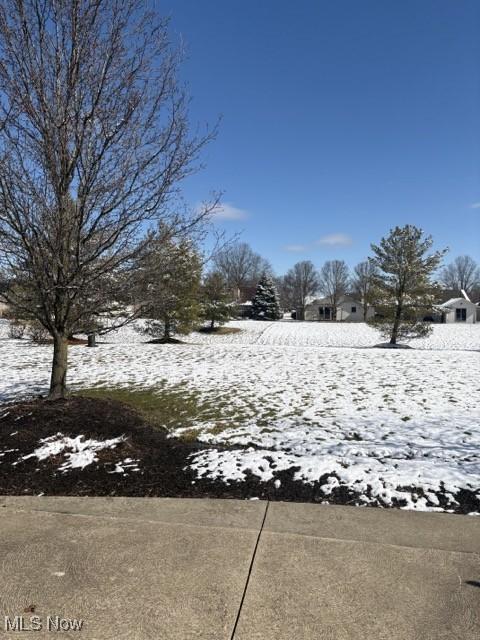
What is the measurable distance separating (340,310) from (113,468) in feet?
219

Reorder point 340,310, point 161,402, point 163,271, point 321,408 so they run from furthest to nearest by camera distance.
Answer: point 340,310 < point 161,402 < point 321,408 < point 163,271

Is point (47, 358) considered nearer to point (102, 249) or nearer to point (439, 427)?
point (102, 249)

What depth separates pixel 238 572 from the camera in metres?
2.39

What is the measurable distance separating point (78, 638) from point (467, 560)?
7.69 feet

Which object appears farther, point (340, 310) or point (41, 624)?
point (340, 310)

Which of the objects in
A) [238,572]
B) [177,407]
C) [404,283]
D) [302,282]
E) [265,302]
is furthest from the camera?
[302,282]

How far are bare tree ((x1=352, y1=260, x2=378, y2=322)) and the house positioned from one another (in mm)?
1738

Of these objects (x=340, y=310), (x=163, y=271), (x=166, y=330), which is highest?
(x=340, y=310)

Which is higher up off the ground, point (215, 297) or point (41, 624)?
point (215, 297)

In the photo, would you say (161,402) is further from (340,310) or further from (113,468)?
(340,310)

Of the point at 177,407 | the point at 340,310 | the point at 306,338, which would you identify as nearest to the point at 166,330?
the point at 306,338

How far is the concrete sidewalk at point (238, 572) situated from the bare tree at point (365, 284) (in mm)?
20605

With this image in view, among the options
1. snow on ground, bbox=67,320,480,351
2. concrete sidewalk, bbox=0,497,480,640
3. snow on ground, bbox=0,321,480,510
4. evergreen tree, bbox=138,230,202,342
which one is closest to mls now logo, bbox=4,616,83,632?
concrete sidewalk, bbox=0,497,480,640

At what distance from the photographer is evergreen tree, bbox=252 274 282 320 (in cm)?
5750
